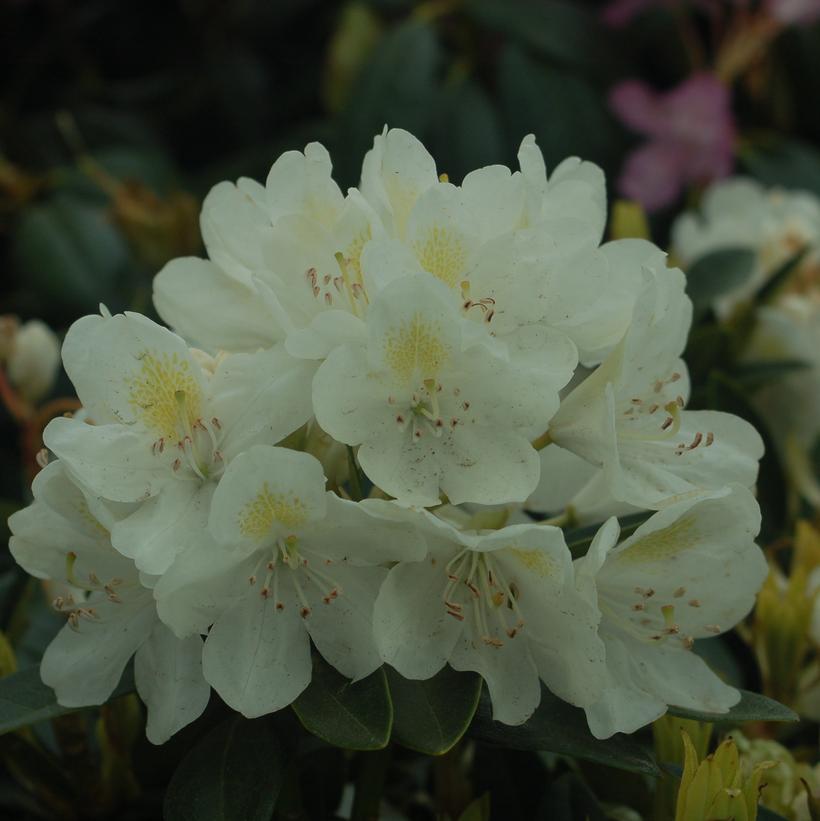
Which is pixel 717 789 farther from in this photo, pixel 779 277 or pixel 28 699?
pixel 779 277

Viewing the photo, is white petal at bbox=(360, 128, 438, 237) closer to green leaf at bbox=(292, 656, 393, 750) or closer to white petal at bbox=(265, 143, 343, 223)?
white petal at bbox=(265, 143, 343, 223)

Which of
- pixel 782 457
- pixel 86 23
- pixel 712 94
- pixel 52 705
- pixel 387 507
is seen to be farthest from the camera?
pixel 86 23

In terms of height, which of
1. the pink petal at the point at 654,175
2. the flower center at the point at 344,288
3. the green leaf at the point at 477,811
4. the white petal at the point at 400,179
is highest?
the white petal at the point at 400,179

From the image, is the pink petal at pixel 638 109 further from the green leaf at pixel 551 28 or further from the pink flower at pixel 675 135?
the green leaf at pixel 551 28

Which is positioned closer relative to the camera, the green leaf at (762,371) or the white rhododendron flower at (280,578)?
the white rhododendron flower at (280,578)

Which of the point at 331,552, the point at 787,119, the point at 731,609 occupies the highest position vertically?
the point at 331,552

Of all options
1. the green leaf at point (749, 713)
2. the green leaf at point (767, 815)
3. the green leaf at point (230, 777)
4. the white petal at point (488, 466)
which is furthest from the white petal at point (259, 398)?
the green leaf at point (767, 815)

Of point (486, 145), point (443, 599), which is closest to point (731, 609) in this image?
point (443, 599)

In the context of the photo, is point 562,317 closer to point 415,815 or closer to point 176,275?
point 176,275

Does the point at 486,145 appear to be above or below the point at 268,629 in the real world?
below
